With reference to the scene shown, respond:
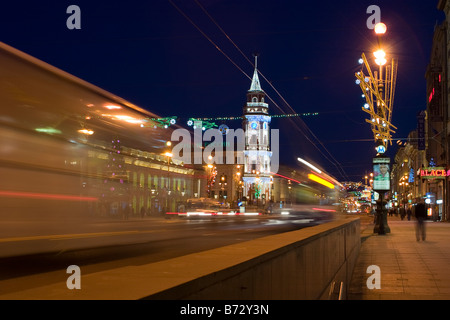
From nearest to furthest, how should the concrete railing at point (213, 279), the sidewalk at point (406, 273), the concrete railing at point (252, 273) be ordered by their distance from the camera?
the concrete railing at point (213, 279) < the concrete railing at point (252, 273) < the sidewalk at point (406, 273)

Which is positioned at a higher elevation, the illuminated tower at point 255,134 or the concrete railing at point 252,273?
the illuminated tower at point 255,134

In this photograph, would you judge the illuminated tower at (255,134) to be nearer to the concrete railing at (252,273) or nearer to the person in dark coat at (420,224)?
the person in dark coat at (420,224)

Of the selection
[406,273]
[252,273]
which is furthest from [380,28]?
[252,273]

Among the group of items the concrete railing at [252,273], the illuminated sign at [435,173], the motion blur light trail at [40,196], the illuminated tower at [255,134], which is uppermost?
the illuminated tower at [255,134]

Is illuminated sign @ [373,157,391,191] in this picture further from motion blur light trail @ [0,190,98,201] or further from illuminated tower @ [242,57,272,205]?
illuminated tower @ [242,57,272,205]

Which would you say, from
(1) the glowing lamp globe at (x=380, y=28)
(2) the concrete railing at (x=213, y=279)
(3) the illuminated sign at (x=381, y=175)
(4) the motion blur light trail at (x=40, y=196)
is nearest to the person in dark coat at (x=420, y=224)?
(3) the illuminated sign at (x=381, y=175)

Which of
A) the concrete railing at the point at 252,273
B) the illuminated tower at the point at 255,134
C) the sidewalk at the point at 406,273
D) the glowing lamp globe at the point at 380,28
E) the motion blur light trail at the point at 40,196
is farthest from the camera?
the illuminated tower at the point at 255,134

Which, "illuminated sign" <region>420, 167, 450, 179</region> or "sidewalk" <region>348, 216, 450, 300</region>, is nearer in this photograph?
"sidewalk" <region>348, 216, 450, 300</region>

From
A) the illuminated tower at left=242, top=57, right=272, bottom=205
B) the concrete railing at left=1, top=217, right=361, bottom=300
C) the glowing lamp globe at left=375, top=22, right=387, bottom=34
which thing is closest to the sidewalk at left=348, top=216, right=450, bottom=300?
the concrete railing at left=1, top=217, right=361, bottom=300

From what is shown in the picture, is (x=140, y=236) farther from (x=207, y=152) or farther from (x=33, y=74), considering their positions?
(x=33, y=74)

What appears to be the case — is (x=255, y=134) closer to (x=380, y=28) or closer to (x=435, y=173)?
(x=435, y=173)

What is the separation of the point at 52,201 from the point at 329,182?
3818 centimetres
